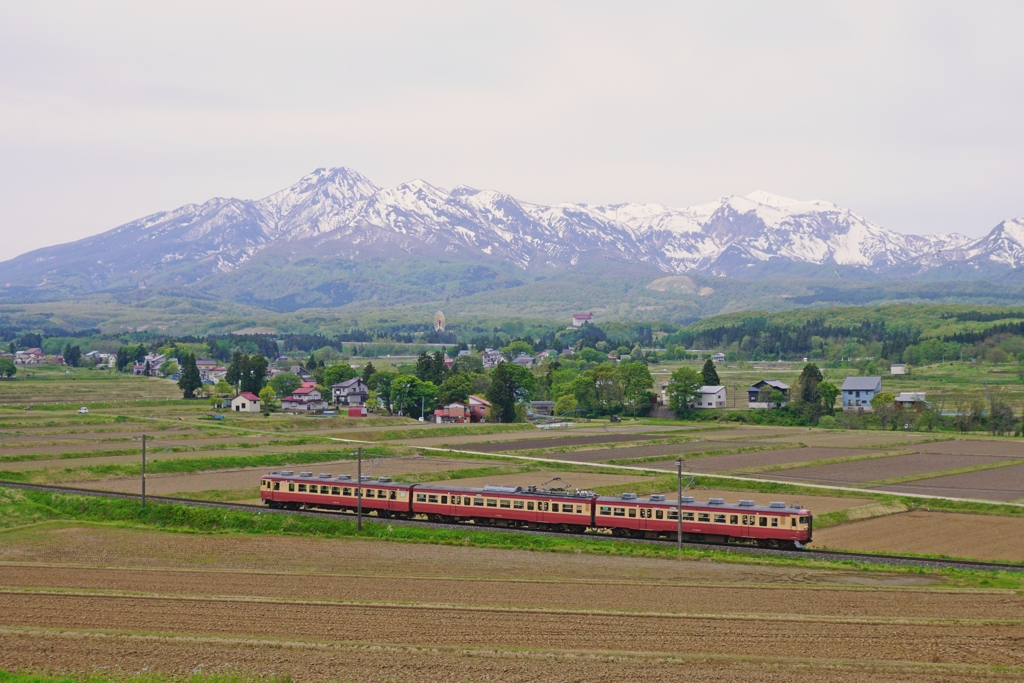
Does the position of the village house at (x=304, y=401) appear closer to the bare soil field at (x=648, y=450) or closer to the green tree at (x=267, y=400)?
the green tree at (x=267, y=400)

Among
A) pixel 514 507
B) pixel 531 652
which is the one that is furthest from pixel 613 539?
pixel 531 652

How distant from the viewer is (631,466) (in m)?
62.8

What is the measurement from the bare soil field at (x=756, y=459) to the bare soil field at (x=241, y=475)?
13365mm

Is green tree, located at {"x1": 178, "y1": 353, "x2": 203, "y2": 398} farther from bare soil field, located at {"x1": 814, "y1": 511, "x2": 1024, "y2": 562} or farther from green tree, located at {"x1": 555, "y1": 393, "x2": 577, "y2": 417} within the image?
bare soil field, located at {"x1": 814, "y1": 511, "x2": 1024, "y2": 562}

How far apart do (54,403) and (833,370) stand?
116 meters

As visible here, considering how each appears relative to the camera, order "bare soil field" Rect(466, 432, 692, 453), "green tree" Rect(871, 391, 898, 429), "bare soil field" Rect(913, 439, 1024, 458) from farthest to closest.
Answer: "green tree" Rect(871, 391, 898, 429) < "bare soil field" Rect(466, 432, 692, 453) < "bare soil field" Rect(913, 439, 1024, 458)

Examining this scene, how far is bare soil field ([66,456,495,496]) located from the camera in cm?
5259

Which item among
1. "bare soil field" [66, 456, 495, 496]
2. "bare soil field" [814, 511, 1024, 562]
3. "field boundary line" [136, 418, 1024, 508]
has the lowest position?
"bare soil field" [814, 511, 1024, 562]

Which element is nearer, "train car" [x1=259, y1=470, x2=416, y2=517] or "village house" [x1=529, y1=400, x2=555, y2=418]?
"train car" [x1=259, y1=470, x2=416, y2=517]

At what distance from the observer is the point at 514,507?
4269cm

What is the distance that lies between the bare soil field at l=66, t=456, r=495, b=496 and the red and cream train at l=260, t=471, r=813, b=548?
758cm

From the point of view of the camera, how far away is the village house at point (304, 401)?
11762 centimetres

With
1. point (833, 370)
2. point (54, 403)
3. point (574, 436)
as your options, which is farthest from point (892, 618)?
point (833, 370)

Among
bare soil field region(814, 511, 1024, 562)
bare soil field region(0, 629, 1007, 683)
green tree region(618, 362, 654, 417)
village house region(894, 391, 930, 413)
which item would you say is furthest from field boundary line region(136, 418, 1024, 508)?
village house region(894, 391, 930, 413)
